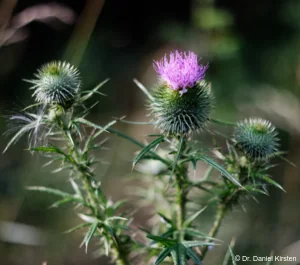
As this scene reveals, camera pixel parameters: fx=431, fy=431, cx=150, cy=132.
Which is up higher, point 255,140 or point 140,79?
point 140,79

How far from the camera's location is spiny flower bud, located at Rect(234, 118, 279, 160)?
2.56 m

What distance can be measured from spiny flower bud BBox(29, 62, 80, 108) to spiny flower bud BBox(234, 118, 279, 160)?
1028mm

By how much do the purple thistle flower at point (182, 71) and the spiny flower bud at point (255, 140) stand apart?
16.6 inches

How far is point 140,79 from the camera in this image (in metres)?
7.10

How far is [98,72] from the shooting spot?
7.03 meters

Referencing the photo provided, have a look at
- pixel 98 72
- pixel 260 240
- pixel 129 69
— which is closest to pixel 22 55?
pixel 98 72

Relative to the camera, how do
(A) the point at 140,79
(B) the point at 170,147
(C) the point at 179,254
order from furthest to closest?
(A) the point at 140,79 → (B) the point at 170,147 → (C) the point at 179,254

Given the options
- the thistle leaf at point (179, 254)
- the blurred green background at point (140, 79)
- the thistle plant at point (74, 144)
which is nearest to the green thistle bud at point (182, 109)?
the thistle plant at point (74, 144)

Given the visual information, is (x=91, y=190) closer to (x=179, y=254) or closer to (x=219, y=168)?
(x=179, y=254)

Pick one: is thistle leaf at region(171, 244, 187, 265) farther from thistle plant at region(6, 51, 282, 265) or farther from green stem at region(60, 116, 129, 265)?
green stem at region(60, 116, 129, 265)

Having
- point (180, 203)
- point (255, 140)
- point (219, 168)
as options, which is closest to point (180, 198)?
point (180, 203)

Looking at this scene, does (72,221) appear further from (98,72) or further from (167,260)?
(167,260)

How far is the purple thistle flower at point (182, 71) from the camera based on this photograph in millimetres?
2514

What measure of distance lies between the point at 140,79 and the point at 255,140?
4.70 m
